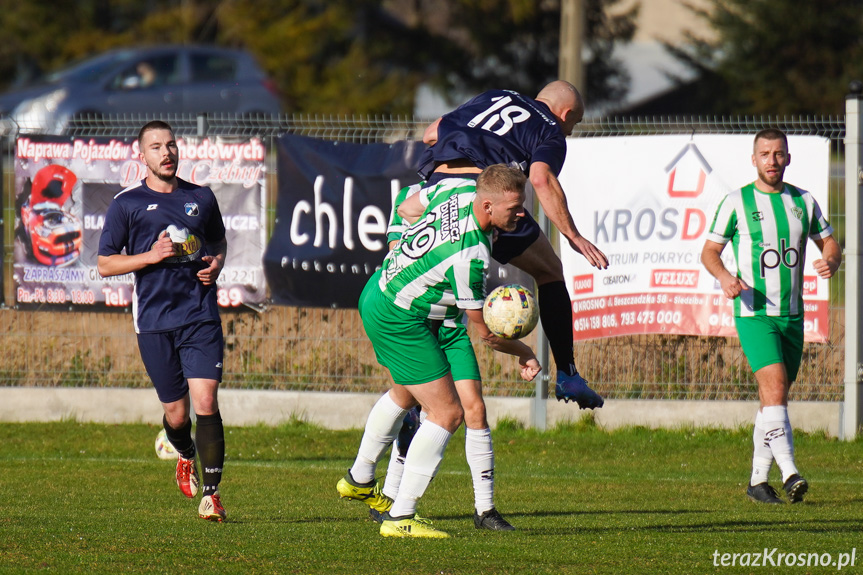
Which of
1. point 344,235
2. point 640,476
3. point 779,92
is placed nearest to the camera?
point 640,476

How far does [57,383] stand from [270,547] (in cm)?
754

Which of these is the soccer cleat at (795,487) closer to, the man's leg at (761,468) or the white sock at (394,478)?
the man's leg at (761,468)

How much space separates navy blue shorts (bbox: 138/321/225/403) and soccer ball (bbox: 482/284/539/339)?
1884 millimetres

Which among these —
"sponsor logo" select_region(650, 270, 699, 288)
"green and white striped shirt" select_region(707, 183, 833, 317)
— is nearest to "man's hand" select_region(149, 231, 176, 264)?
"green and white striped shirt" select_region(707, 183, 833, 317)

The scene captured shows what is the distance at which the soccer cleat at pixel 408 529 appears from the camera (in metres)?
7.19

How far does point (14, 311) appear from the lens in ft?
45.4

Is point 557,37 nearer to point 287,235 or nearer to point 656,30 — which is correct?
point 656,30

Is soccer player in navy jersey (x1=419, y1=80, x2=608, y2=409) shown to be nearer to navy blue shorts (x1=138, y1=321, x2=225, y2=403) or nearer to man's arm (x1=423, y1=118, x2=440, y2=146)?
man's arm (x1=423, y1=118, x2=440, y2=146)

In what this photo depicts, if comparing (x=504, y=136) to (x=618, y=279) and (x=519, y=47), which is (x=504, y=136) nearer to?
(x=618, y=279)

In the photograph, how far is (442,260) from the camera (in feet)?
22.5

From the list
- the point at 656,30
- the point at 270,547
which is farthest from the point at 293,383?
the point at 656,30

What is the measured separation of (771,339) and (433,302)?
3.09m

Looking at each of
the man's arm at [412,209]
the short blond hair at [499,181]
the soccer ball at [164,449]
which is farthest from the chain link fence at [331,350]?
the short blond hair at [499,181]

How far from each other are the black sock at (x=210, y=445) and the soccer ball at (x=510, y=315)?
193 cm
